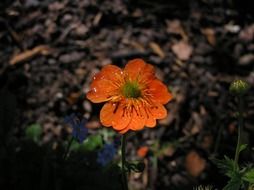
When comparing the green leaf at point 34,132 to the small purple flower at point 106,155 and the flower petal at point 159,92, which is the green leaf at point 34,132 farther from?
the flower petal at point 159,92

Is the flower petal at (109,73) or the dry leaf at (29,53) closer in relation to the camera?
the flower petal at (109,73)

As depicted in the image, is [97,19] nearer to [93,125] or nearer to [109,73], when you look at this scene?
[93,125]

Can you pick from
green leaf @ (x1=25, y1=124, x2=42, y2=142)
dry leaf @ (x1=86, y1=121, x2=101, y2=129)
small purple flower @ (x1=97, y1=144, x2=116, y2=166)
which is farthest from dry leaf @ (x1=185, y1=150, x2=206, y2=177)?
green leaf @ (x1=25, y1=124, x2=42, y2=142)

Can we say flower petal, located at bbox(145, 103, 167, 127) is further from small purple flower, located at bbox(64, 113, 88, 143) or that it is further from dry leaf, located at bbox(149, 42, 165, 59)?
dry leaf, located at bbox(149, 42, 165, 59)

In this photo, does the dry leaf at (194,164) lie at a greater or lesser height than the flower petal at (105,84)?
lesser

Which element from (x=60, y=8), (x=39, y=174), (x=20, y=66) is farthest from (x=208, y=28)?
(x=39, y=174)

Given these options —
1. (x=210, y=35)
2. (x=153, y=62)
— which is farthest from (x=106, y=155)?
(x=210, y=35)

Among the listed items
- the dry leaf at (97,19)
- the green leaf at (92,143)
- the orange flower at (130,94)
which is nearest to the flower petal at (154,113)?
the orange flower at (130,94)
